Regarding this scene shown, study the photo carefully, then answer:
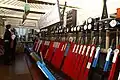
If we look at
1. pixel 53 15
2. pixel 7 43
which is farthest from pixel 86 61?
pixel 7 43

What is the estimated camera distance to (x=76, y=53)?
348 centimetres

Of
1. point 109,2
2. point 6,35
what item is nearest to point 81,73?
point 109,2

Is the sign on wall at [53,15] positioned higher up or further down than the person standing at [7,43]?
higher up

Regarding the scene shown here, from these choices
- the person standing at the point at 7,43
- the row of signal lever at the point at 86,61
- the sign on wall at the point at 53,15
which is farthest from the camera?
the person standing at the point at 7,43

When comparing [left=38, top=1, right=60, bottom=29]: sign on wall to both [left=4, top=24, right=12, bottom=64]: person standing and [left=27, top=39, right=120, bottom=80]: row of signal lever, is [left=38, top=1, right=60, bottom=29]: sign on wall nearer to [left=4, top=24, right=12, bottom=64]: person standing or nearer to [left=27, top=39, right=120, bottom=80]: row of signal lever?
[left=27, top=39, right=120, bottom=80]: row of signal lever

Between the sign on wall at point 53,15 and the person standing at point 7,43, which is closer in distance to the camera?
the sign on wall at point 53,15

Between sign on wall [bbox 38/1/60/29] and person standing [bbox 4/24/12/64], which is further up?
sign on wall [bbox 38/1/60/29]

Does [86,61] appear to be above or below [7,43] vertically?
below

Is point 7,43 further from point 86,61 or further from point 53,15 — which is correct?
point 86,61

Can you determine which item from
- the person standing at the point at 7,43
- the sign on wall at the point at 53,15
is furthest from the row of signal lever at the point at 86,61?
the person standing at the point at 7,43

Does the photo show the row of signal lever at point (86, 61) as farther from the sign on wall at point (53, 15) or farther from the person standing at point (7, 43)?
the person standing at point (7, 43)

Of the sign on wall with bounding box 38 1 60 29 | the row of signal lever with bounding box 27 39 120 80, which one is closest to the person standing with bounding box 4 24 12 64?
the sign on wall with bounding box 38 1 60 29

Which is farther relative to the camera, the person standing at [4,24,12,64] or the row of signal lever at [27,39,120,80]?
the person standing at [4,24,12,64]

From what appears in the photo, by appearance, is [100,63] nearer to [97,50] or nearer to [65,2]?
[97,50]
